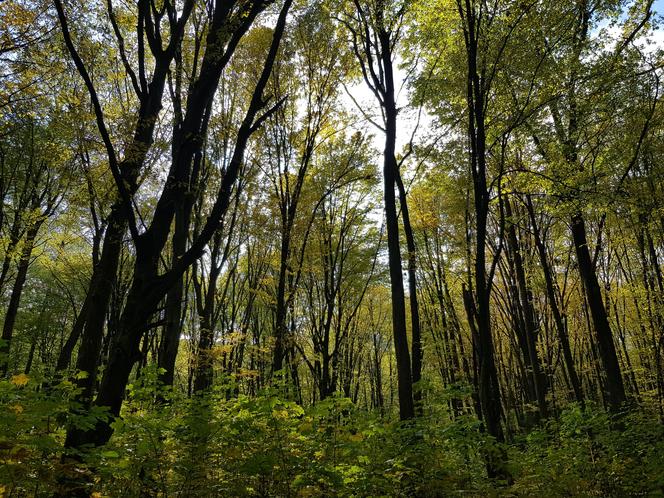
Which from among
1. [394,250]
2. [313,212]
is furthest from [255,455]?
[313,212]

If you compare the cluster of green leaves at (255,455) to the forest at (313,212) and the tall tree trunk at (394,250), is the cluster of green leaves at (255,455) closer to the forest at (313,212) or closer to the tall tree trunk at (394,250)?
the forest at (313,212)

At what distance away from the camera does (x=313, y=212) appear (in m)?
14.1

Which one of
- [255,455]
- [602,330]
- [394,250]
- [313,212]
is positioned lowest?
[255,455]

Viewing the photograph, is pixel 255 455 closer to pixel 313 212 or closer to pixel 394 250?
pixel 394 250

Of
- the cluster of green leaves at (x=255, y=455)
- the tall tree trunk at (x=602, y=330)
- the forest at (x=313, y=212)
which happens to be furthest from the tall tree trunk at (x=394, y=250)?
the tall tree trunk at (x=602, y=330)

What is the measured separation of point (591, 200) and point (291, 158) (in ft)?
28.9

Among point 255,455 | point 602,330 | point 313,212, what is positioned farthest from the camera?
point 313,212

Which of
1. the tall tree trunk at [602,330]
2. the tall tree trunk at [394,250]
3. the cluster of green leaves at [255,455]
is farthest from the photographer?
the tall tree trunk at [602,330]

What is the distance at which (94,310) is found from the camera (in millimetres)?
5625

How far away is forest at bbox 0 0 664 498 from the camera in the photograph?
13.4 ft

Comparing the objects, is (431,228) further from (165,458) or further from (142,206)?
(165,458)

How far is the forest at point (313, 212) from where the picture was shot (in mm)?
4078

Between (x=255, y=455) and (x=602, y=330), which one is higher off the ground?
(x=602, y=330)

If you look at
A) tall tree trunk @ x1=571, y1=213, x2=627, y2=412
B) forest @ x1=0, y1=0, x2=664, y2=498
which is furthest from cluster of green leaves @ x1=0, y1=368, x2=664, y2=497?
tall tree trunk @ x1=571, y1=213, x2=627, y2=412
